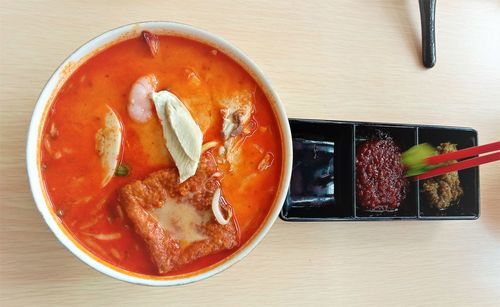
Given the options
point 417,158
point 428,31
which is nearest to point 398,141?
point 417,158

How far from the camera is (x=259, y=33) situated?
5.50 ft

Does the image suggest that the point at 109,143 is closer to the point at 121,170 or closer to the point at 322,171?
the point at 121,170

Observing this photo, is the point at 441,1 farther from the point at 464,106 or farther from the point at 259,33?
the point at 259,33

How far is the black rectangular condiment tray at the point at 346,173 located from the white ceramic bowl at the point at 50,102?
22cm

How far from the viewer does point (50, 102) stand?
4.36 feet

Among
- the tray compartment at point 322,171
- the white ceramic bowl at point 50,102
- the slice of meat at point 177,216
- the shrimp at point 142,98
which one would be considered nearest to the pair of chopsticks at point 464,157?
the tray compartment at point 322,171

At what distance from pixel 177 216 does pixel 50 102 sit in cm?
50

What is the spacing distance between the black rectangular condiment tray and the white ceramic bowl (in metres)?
0.22

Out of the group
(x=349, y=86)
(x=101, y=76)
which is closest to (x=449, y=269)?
(x=349, y=86)

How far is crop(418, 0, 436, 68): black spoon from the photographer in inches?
70.2

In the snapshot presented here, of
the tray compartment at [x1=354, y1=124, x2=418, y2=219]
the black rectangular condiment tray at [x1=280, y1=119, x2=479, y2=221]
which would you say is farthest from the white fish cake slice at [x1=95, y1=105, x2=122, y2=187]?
the tray compartment at [x1=354, y1=124, x2=418, y2=219]

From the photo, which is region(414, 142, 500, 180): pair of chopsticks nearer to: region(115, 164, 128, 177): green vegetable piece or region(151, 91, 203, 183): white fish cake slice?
region(151, 91, 203, 183): white fish cake slice

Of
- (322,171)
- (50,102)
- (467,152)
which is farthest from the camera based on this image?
(322,171)

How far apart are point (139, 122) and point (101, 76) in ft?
0.57
